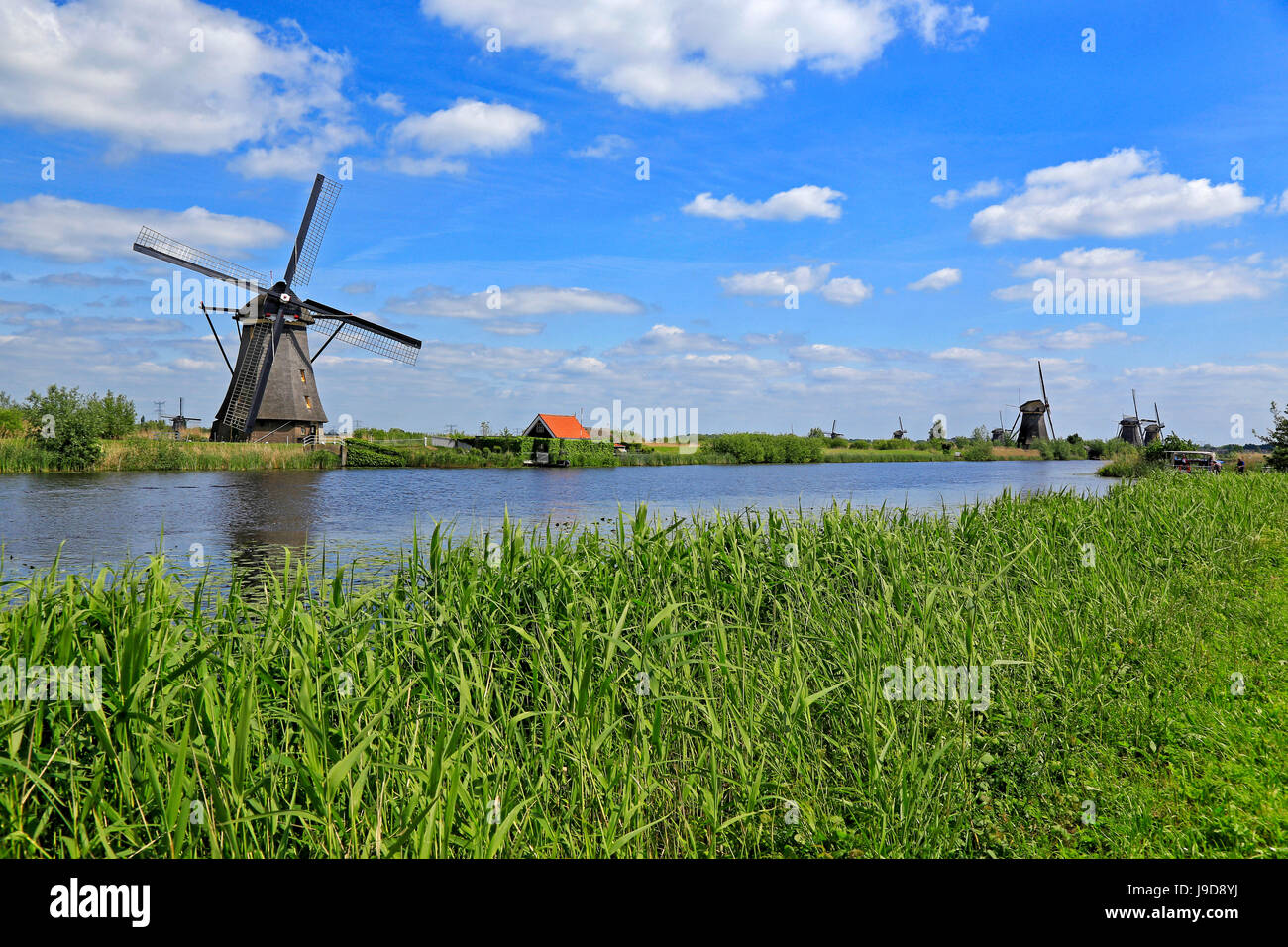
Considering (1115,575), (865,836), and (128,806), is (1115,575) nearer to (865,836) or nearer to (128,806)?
(865,836)

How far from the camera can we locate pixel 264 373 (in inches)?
1398

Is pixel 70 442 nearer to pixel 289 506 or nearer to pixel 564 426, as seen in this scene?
pixel 289 506

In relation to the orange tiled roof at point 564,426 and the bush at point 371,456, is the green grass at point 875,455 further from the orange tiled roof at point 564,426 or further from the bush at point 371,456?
the bush at point 371,456

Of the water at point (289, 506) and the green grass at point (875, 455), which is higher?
the green grass at point (875, 455)

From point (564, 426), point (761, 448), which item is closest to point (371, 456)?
point (564, 426)

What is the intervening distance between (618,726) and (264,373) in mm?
37155

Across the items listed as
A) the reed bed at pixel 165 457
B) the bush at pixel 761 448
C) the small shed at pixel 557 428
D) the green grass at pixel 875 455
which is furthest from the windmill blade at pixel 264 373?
the green grass at pixel 875 455

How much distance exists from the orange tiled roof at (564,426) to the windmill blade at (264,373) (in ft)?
66.6

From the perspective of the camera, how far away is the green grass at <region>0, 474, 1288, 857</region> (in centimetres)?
279

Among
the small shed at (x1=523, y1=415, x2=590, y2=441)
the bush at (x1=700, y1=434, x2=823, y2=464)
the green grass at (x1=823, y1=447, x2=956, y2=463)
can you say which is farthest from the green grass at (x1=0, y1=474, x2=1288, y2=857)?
the green grass at (x1=823, y1=447, x2=956, y2=463)

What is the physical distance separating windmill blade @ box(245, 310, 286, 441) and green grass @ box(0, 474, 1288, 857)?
34.5m

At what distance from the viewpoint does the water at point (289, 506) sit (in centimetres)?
1189

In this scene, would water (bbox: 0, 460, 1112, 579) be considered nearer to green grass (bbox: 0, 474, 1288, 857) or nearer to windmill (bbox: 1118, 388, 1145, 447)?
green grass (bbox: 0, 474, 1288, 857)
